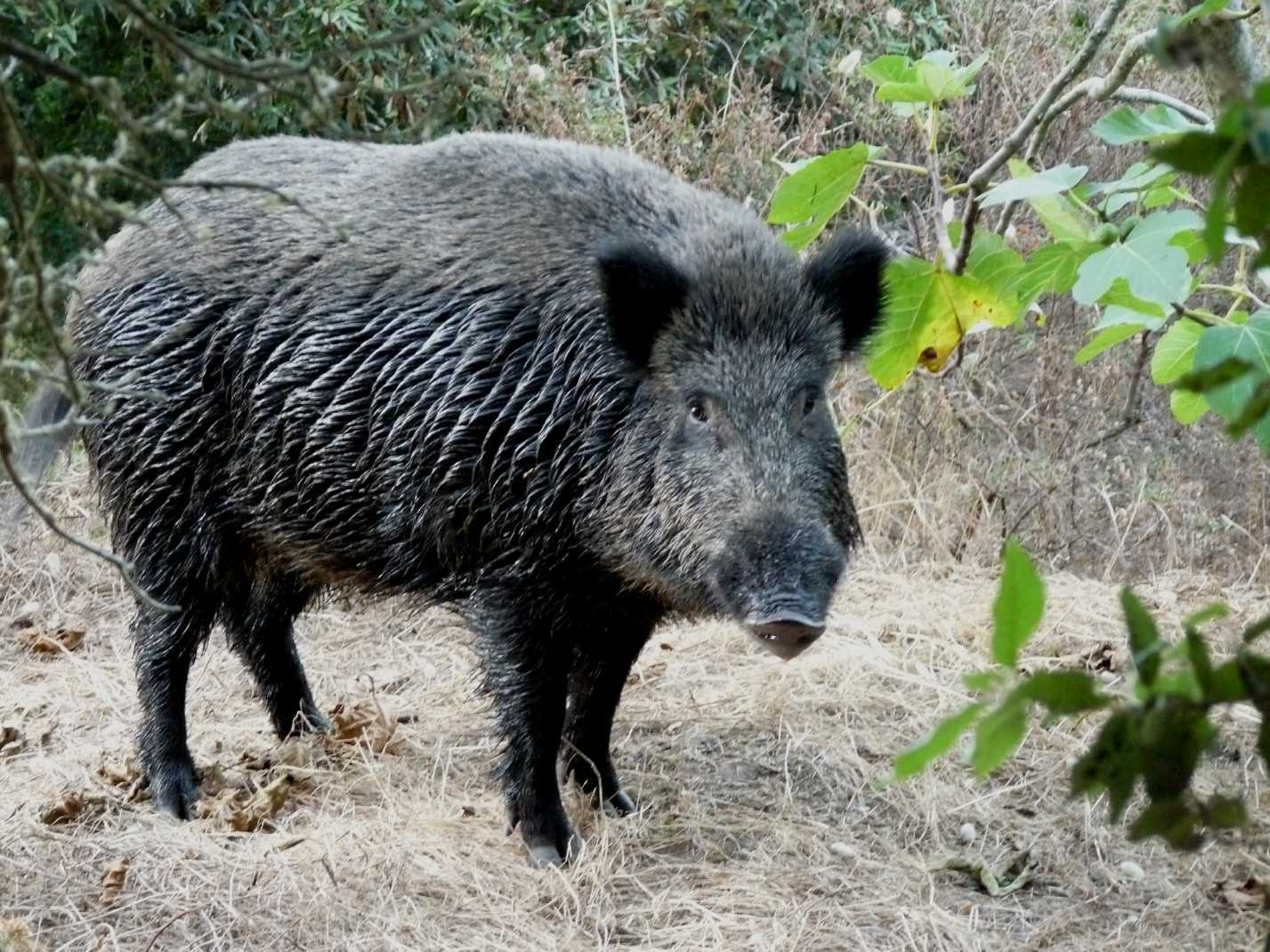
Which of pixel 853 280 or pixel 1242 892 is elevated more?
pixel 853 280

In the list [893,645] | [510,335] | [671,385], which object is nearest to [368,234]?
[510,335]

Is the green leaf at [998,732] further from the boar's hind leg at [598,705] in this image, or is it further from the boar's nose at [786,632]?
the boar's hind leg at [598,705]

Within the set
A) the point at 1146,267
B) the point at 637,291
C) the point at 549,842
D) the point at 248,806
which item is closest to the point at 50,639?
the point at 248,806

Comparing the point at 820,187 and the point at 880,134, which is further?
the point at 880,134

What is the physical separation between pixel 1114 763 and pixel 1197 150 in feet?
1.48

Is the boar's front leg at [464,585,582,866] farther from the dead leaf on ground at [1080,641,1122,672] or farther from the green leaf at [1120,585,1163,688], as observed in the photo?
the green leaf at [1120,585,1163,688]

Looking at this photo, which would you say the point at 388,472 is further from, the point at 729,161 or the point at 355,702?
the point at 729,161

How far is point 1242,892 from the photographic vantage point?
160 inches

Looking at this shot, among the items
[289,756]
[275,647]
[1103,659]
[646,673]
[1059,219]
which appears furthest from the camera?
[646,673]

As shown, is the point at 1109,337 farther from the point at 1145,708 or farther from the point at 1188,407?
the point at 1145,708

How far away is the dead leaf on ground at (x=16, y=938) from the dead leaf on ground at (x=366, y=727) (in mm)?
1549

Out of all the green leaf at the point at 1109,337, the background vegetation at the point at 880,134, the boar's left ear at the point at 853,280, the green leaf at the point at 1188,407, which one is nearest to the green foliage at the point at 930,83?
the boar's left ear at the point at 853,280

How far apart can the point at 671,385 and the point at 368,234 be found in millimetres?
1120

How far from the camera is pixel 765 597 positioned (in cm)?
368
